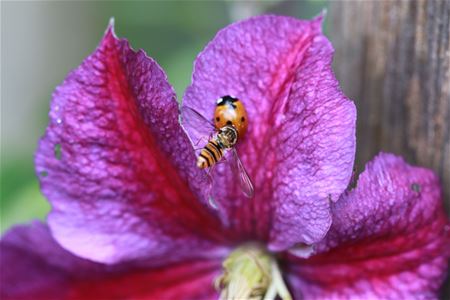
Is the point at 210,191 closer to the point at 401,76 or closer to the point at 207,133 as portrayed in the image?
the point at 207,133

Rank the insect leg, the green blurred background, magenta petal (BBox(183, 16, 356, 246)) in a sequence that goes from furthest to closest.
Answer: the green blurred background
the insect leg
magenta petal (BBox(183, 16, 356, 246))

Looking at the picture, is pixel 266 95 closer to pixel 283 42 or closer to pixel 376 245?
pixel 283 42

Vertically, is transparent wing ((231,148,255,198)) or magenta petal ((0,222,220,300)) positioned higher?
transparent wing ((231,148,255,198))

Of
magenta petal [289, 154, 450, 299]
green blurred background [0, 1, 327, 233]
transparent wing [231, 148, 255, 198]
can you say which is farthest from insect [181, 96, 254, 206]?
green blurred background [0, 1, 327, 233]

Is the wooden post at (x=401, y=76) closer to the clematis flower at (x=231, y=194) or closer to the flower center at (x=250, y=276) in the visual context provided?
the clematis flower at (x=231, y=194)

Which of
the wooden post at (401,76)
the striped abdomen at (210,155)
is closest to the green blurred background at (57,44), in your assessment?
the wooden post at (401,76)

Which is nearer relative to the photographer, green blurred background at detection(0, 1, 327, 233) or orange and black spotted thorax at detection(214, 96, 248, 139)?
orange and black spotted thorax at detection(214, 96, 248, 139)

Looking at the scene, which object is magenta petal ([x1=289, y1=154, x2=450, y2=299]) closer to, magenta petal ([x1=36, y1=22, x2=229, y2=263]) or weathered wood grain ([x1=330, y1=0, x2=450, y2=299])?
weathered wood grain ([x1=330, y1=0, x2=450, y2=299])
